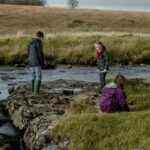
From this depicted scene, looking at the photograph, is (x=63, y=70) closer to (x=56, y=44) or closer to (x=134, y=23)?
(x=56, y=44)

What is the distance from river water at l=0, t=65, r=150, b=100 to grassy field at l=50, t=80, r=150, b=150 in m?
12.5

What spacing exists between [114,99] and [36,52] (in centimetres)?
546

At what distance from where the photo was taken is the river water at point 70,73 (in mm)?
29392

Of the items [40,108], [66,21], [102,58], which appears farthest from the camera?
[66,21]

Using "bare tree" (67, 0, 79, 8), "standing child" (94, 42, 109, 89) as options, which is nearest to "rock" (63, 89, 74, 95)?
"standing child" (94, 42, 109, 89)

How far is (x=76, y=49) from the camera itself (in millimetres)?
38656

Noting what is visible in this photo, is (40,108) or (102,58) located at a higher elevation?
(102,58)

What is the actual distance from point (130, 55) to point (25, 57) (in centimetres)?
758

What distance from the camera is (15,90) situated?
22.6m

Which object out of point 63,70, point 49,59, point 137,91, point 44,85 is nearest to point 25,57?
point 49,59

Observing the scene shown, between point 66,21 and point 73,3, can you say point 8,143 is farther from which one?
point 73,3

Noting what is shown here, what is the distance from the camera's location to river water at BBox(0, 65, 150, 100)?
29392mm

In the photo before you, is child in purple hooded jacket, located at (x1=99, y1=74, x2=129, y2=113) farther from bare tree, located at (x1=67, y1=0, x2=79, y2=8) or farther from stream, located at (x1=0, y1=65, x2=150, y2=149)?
bare tree, located at (x1=67, y1=0, x2=79, y2=8)

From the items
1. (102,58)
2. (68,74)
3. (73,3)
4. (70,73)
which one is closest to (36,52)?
(102,58)
